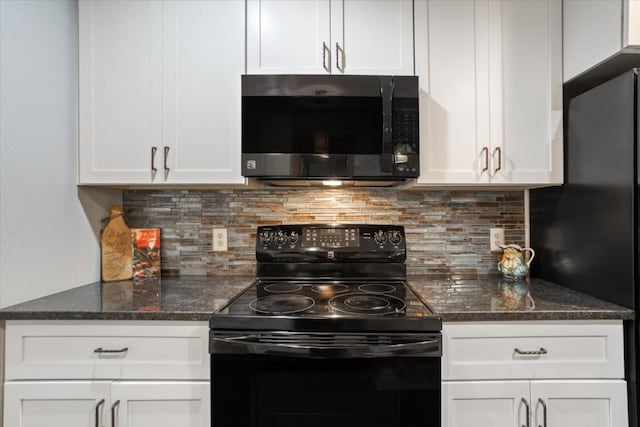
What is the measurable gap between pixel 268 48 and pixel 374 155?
638 mm

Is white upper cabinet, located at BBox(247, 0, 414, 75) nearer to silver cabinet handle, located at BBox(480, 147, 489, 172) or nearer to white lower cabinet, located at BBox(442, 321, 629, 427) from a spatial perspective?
silver cabinet handle, located at BBox(480, 147, 489, 172)

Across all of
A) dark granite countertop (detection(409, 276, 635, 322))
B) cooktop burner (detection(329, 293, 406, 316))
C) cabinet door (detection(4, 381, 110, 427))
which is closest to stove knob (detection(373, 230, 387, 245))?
dark granite countertop (detection(409, 276, 635, 322))

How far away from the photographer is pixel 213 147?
1.57 meters

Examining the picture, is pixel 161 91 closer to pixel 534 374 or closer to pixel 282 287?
pixel 282 287

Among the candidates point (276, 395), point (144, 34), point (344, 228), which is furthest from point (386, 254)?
point (144, 34)

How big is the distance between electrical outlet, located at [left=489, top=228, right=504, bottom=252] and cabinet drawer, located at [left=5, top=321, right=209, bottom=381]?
55.6 inches

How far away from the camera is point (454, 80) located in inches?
61.2

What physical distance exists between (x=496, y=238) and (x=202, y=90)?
1554mm

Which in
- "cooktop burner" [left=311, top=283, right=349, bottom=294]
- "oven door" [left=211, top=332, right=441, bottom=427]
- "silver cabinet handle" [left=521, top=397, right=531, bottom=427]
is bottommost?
"silver cabinet handle" [left=521, top=397, right=531, bottom=427]

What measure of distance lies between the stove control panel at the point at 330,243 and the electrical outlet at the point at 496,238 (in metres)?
0.49

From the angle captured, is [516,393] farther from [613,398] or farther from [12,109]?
[12,109]

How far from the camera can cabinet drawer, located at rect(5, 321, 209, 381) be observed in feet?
4.01

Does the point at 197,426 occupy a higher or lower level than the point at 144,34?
lower

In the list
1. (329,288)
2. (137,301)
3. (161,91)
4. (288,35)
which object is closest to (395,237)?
(329,288)
